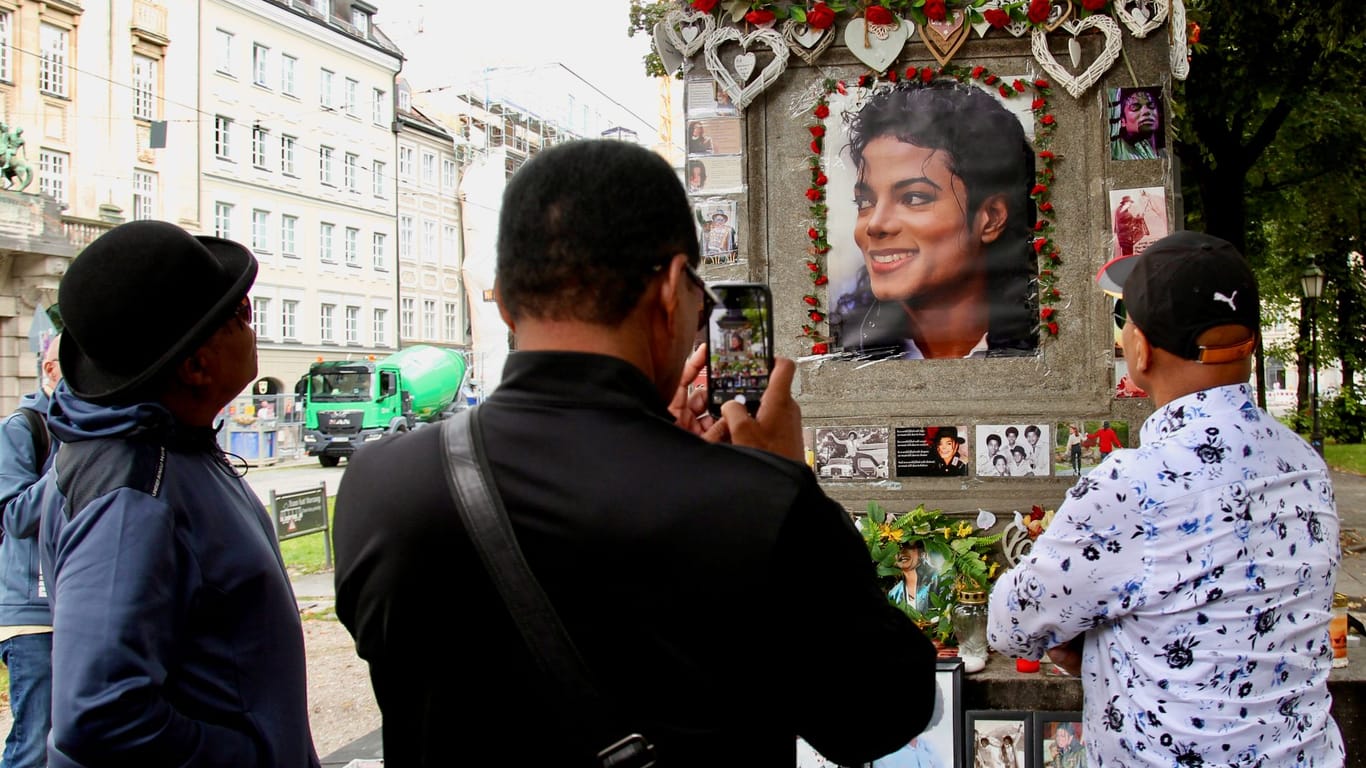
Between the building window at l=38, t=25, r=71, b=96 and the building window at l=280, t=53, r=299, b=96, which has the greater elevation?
the building window at l=280, t=53, r=299, b=96

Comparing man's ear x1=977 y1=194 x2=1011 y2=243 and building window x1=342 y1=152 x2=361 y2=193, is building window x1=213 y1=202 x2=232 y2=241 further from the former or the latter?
man's ear x1=977 y1=194 x2=1011 y2=243

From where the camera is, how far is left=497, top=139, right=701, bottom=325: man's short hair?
4.36 feet

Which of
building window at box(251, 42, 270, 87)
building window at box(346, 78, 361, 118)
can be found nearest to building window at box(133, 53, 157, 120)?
building window at box(251, 42, 270, 87)

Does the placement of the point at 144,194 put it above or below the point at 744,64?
above

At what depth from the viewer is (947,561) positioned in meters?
4.24

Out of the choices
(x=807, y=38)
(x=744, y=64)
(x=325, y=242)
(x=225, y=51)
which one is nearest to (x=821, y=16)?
(x=807, y=38)

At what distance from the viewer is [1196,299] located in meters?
2.10

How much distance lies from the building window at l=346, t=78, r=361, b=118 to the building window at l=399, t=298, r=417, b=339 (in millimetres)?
8472

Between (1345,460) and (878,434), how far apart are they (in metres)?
20.5

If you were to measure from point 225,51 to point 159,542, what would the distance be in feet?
131

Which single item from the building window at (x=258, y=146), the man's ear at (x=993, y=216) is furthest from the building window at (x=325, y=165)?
the man's ear at (x=993, y=216)

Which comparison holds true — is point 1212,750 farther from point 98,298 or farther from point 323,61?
point 323,61

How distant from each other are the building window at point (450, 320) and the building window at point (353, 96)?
9870 millimetres

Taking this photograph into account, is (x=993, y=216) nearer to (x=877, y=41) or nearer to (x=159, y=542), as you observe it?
(x=877, y=41)
